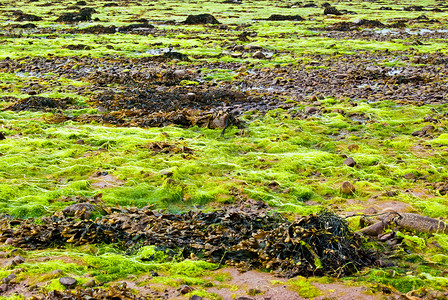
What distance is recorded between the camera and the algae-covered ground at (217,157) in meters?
3.48

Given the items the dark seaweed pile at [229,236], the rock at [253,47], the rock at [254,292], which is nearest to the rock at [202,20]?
the rock at [253,47]

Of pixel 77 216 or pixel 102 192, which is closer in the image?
pixel 77 216

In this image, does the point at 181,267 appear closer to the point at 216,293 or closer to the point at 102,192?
the point at 216,293

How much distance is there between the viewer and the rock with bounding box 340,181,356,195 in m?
5.26

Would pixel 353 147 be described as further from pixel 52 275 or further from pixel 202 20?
pixel 202 20

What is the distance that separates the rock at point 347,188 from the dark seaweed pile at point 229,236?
3.92ft

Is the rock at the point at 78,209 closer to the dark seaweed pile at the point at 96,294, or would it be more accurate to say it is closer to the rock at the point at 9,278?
the rock at the point at 9,278

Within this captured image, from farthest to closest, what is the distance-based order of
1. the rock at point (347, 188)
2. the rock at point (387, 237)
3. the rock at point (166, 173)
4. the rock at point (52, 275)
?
the rock at point (166, 173)
the rock at point (347, 188)
the rock at point (387, 237)
the rock at point (52, 275)

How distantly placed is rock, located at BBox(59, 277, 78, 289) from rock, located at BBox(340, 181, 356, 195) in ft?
11.3

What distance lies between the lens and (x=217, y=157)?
262 inches

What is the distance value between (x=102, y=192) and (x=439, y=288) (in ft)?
12.9

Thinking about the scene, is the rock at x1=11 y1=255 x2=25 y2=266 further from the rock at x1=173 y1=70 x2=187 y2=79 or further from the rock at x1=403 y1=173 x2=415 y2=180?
the rock at x1=173 y1=70 x2=187 y2=79

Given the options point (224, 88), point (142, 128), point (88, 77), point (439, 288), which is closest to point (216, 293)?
point (439, 288)

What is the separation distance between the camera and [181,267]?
369cm
